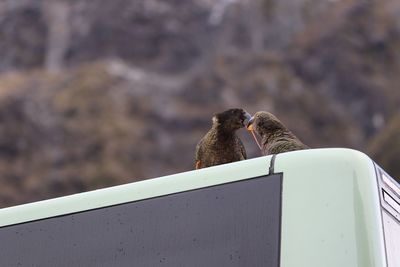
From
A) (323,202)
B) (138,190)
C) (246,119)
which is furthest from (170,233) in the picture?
(246,119)

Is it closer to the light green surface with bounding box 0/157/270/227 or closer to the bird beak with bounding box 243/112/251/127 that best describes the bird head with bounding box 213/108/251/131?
the bird beak with bounding box 243/112/251/127

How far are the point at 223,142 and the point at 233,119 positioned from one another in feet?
0.42

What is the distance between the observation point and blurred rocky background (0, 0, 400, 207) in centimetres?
4234

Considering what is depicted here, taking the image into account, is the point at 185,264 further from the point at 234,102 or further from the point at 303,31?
the point at 303,31

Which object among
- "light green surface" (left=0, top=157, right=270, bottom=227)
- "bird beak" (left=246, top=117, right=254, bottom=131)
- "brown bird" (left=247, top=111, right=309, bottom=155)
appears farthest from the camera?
"bird beak" (left=246, top=117, right=254, bottom=131)

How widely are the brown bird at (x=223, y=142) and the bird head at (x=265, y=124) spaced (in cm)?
41

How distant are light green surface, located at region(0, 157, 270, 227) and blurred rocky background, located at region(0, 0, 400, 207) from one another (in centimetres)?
3567

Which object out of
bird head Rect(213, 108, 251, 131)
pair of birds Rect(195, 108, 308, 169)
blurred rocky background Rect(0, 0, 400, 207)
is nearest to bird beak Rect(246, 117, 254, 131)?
pair of birds Rect(195, 108, 308, 169)

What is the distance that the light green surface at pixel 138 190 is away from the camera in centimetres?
337

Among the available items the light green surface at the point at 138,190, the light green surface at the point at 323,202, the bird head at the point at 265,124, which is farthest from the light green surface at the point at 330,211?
the bird head at the point at 265,124

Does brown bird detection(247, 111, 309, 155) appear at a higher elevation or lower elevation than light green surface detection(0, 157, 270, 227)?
higher

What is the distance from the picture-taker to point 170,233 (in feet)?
11.1

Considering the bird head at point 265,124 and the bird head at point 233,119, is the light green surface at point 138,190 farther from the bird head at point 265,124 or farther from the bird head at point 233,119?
the bird head at point 233,119

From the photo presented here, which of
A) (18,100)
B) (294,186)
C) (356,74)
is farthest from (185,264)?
(356,74)
